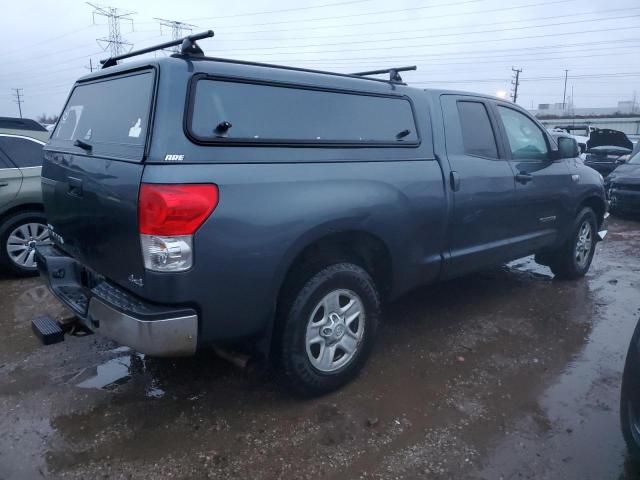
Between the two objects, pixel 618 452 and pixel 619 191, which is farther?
pixel 619 191

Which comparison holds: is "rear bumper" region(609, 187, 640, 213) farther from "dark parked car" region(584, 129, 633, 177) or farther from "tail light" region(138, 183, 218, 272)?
"tail light" region(138, 183, 218, 272)

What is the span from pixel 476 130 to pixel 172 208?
110 inches

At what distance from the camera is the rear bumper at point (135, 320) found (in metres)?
2.46

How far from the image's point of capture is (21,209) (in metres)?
5.51

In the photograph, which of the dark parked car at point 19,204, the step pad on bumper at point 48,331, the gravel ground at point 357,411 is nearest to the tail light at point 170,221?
the step pad on bumper at point 48,331

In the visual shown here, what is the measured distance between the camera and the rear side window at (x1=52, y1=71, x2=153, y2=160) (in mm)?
2650

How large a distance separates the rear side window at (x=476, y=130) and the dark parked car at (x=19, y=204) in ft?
14.7

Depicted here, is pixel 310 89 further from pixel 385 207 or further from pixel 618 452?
pixel 618 452

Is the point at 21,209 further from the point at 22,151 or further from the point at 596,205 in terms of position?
the point at 596,205

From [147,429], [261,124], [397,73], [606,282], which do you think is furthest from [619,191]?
[147,429]

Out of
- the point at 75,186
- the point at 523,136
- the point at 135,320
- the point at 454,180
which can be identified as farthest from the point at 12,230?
the point at 523,136

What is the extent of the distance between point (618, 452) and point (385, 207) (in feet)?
6.15

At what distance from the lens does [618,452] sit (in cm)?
272

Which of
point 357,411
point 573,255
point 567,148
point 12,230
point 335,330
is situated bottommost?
point 357,411
